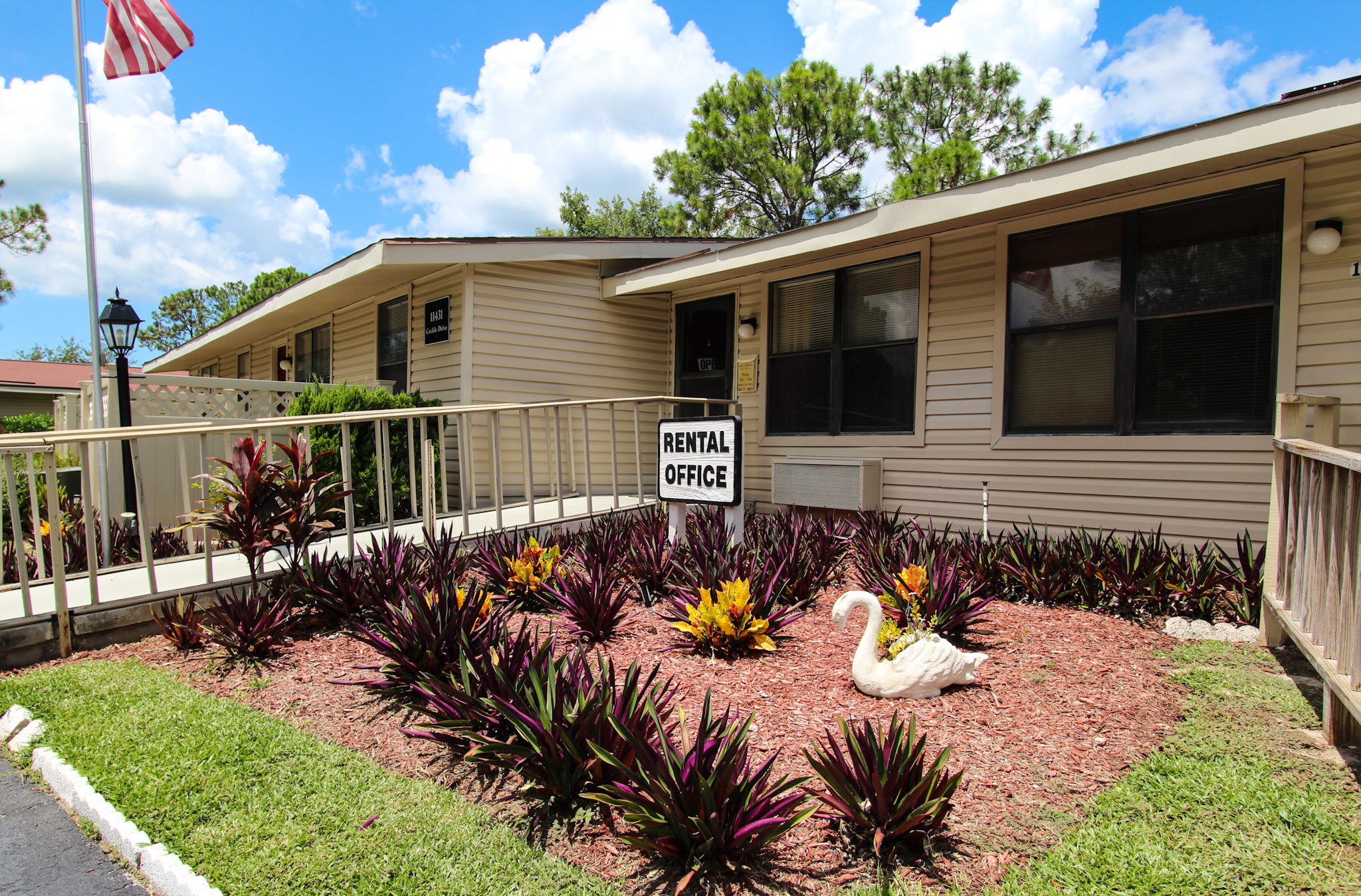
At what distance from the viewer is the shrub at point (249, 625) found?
3930 mm

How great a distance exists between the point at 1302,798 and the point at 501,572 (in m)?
4.01

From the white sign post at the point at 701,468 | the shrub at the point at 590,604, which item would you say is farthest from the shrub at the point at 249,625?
the white sign post at the point at 701,468

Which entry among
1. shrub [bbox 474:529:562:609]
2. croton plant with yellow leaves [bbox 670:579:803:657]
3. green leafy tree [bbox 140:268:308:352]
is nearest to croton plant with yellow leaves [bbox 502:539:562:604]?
shrub [bbox 474:529:562:609]

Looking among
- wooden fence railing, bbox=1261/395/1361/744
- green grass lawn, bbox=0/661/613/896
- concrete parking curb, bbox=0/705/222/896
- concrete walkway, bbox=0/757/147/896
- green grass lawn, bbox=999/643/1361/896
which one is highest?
wooden fence railing, bbox=1261/395/1361/744

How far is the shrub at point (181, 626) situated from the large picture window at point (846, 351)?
5414 millimetres

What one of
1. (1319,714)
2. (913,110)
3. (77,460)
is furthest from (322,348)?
(913,110)

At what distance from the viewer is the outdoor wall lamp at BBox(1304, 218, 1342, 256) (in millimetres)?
4461

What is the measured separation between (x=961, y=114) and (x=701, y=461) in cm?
2312

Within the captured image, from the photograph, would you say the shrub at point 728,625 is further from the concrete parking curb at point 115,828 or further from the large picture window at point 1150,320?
the large picture window at point 1150,320

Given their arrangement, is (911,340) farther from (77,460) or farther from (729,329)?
(77,460)

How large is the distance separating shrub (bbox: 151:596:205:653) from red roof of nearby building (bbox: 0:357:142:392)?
21010 mm

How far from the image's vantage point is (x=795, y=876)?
7.10ft

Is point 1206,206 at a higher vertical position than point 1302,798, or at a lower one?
higher

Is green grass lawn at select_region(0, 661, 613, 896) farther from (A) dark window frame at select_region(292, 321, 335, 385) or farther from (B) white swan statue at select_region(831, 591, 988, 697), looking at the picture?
(A) dark window frame at select_region(292, 321, 335, 385)
